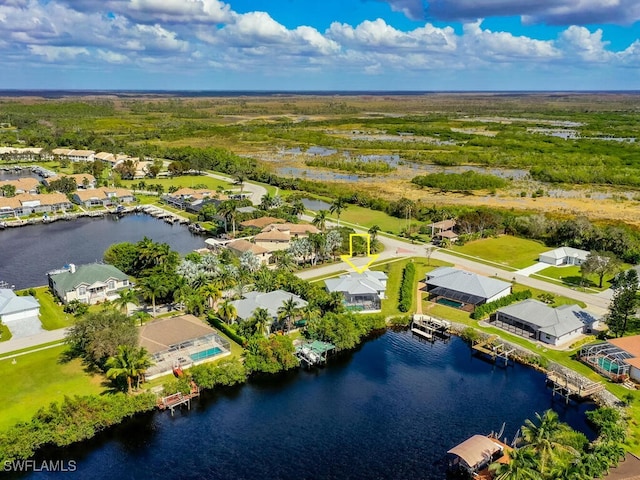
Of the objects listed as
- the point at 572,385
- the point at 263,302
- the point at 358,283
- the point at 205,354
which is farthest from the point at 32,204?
the point at 572,385

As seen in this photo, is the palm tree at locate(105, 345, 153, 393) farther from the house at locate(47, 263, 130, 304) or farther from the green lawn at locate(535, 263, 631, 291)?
the green lawn at locate(535, 263, 631, 291)

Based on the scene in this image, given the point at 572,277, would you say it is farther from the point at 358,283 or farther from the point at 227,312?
the point at 227,312

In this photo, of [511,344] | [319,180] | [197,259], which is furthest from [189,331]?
[319,180]

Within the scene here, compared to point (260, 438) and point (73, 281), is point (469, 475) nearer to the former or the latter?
point (260, 438)

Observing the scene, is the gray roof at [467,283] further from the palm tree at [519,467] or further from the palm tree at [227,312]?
the palm tree at [519,467]

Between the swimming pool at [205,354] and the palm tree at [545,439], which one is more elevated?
the palm tree at [545,439]

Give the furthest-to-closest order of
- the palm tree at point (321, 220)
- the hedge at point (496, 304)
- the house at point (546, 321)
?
the palm tree at point (321, 220), the hedge at point (496, 304), the house at point (546, 321)

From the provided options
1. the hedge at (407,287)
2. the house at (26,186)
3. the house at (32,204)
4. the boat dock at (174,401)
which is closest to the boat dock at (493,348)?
the hedge at (407,287)

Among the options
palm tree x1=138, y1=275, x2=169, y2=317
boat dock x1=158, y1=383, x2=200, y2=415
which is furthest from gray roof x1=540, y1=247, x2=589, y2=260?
boat dock x1=158, y1=383, x2=200, y2=415
